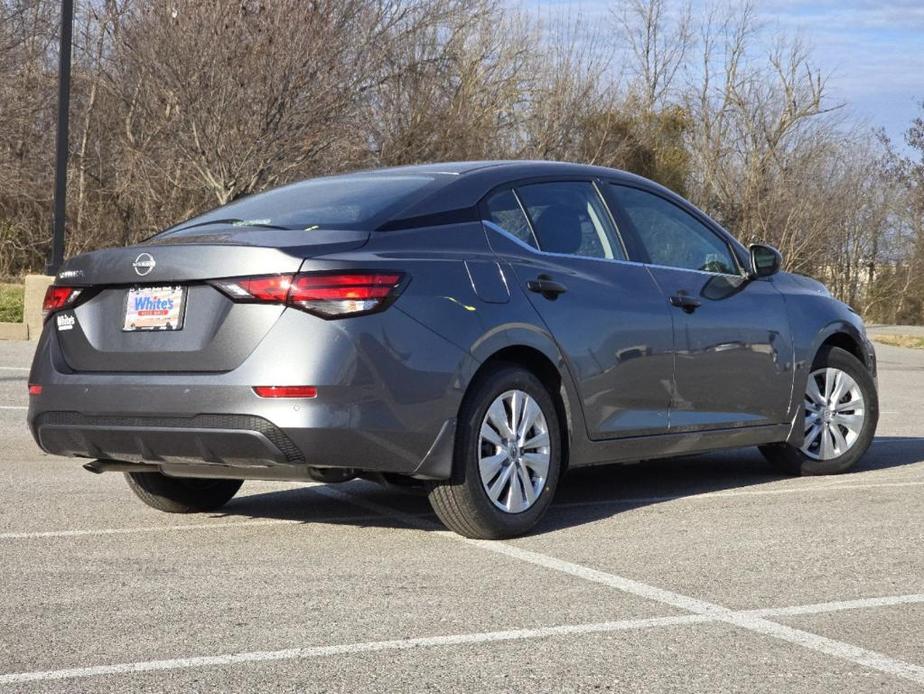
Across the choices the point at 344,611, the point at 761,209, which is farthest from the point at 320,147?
the point at 761,209

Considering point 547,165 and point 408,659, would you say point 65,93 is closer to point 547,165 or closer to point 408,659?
point 547,165

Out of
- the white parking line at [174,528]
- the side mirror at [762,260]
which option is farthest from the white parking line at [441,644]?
the side mirror at [762,260]

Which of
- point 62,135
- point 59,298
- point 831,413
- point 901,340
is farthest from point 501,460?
point 901,340

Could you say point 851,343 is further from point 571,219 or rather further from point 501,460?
point 501,460

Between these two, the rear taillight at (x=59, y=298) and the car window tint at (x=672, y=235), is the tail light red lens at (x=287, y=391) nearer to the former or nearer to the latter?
the rear taillight at (x=59, y=298)

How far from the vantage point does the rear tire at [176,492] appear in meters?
7.05

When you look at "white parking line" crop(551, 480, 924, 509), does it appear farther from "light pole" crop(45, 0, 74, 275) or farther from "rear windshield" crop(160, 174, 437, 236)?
"light pole" crop(45, 0, 74, 275)

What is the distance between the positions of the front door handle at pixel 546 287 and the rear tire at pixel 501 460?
0.36 m

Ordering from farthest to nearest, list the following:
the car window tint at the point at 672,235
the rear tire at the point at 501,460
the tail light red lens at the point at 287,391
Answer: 1. the car window tint at the point at 672,235
2. the rear tire at the point at 501,460
3. the tail light red lens at the point at 287,391

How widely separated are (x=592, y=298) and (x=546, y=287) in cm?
33

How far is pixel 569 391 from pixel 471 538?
2.61 feet

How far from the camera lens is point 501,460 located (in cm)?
621

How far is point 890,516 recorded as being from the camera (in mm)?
6922

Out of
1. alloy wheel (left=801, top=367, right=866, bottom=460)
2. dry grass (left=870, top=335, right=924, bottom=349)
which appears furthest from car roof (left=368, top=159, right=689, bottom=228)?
dry grass (left=870, top=335, right=924, bottom=349)
